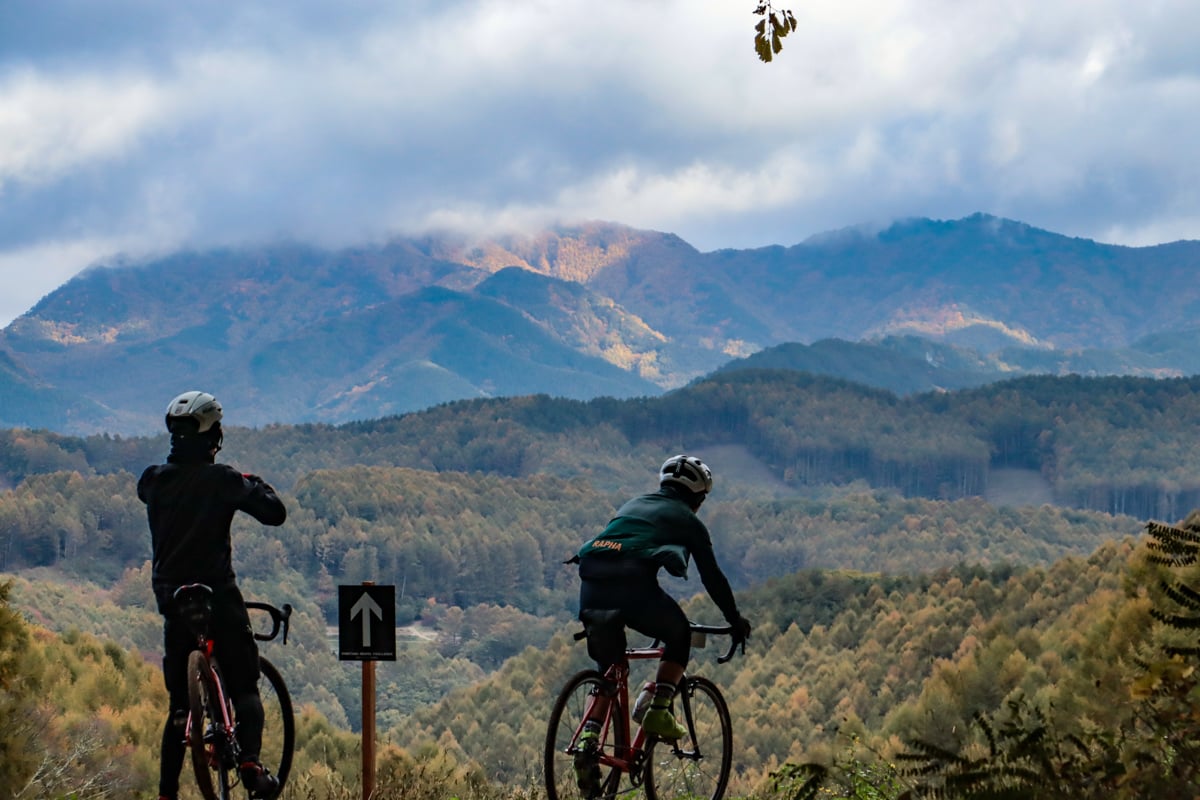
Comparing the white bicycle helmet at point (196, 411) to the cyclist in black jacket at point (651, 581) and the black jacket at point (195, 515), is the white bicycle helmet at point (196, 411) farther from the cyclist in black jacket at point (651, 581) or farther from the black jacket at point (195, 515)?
the cyclist in black jacket at point (651, 581)

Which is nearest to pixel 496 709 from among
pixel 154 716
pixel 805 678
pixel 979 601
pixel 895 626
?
pixel 805 678

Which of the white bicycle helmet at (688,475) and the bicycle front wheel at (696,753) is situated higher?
the white bicycle helmet at (688,475)

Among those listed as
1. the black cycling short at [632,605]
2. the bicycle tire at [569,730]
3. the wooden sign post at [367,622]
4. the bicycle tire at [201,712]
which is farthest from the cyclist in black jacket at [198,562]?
the black cycling short at [632,605]

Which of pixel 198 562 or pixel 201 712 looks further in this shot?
pixel 198 562

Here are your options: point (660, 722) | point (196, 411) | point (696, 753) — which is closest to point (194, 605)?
point (196, 411)

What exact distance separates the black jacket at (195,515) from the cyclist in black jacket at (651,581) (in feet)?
6.74

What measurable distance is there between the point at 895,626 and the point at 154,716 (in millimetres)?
104659

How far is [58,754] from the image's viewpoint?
1323cm

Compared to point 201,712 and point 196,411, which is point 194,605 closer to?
point 201,712

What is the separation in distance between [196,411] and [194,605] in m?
1.23

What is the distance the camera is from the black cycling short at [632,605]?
879cm

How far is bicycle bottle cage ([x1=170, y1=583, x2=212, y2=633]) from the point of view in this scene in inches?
325

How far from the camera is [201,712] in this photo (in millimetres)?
8086

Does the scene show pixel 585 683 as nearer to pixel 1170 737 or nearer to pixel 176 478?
pixel 176 478
